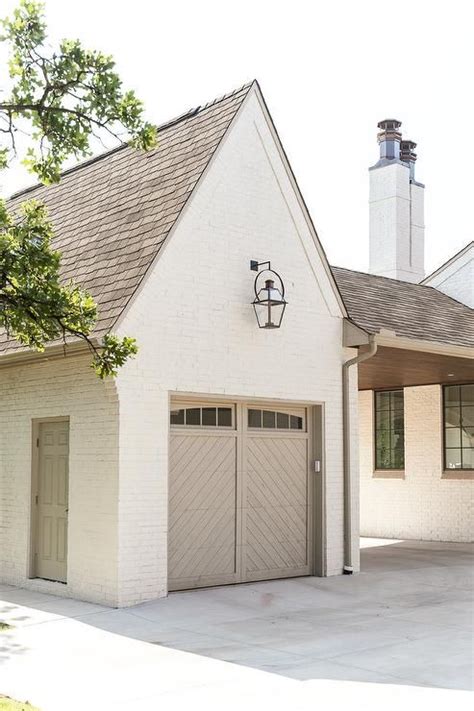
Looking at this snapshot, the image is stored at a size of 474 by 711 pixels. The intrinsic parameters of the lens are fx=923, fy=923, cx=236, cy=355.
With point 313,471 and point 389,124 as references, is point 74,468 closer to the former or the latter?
point 313,471

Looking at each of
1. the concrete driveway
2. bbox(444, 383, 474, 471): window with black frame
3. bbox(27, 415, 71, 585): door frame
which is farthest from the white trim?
bbox(27, 415, 71, 585): door frame

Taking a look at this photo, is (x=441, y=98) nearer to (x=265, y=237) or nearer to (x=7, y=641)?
(x=265, y=237)

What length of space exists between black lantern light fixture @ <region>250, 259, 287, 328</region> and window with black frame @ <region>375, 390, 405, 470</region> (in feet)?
26.4

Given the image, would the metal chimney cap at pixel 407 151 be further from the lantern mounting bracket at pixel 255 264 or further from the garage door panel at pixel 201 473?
the garage door panel at pixel 201 473

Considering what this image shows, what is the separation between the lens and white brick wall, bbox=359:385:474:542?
59.2ft

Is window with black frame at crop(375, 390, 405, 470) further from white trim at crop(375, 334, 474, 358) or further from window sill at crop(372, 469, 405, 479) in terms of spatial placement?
white trim at crop(375, 334, 474, 358)

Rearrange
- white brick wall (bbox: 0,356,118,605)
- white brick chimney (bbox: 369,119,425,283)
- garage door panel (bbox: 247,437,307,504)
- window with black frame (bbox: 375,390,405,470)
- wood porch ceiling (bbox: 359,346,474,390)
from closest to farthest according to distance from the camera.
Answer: white brick wall (bbox: 0,356,118,605)
garage door panel (bbox: 247,437,307,504)
wood porch ceiling (bbox: 359,346,474,390)
window with black frame (bbox: 375,390,405,470)
white brick chimney (bbox: 369,119,425,283)

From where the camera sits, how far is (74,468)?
432 inches

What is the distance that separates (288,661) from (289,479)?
4.92 meters

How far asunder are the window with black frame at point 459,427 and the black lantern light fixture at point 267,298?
7322mm

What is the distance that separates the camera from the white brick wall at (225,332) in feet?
34.2

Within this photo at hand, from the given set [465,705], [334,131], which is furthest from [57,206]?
[465,705]

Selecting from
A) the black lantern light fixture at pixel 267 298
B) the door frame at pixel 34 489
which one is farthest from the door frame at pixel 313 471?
the door frame at pixel 34 489

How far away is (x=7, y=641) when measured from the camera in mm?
8406
